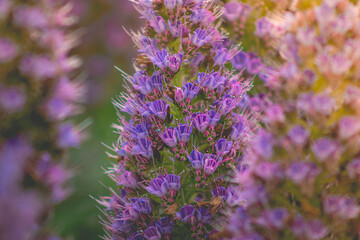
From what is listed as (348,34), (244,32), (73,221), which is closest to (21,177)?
(348,34)

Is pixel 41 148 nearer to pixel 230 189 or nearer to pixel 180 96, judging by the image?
pixel 180 96

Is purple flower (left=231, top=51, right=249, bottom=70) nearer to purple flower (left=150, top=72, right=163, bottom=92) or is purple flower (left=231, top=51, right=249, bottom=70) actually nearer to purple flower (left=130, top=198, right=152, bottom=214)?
purple flower (left=150, top=72, right=163, bottom=92)

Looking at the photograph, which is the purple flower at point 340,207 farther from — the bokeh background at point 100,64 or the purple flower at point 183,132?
the bokeh background at point 100,64

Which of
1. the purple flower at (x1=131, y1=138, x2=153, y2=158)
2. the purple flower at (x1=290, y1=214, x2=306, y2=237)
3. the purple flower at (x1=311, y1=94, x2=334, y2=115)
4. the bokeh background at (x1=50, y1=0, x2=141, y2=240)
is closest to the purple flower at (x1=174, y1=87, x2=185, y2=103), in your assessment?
the purple flower at (x1=131, y1=138, x2=153, y2=158)

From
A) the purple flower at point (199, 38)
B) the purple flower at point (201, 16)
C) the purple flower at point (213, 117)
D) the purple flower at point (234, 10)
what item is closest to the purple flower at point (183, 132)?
the purple flower at point (213, 117)

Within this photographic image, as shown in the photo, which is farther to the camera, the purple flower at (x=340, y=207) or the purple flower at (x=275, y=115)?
the purple flower at (x=275, y=115)
